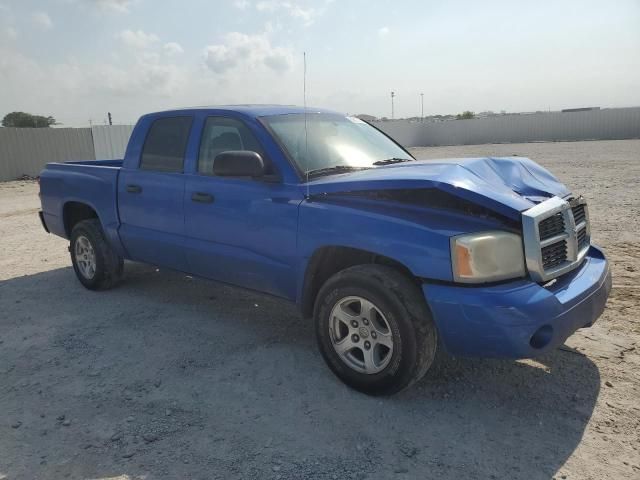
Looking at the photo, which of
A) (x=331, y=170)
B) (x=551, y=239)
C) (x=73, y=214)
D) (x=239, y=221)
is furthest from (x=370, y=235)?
(x=73, y=214)

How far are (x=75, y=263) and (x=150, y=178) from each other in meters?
1.81

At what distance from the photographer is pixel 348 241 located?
341cm

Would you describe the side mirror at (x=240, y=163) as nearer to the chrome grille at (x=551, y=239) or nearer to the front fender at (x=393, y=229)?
the front fender at (x=393, y=229)

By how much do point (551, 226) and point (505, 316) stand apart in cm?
71

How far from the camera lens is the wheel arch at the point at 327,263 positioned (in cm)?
356

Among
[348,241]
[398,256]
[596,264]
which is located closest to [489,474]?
[398,256]

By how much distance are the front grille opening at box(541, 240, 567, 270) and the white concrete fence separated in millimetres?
22656

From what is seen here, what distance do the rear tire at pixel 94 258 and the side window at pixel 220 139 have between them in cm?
183

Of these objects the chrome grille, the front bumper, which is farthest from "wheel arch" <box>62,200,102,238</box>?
the chrome grille

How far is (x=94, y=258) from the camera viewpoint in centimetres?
573

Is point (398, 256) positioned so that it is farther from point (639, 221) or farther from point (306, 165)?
point (639, 221)

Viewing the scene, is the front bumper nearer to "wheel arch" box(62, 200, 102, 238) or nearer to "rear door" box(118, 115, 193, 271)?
"rear door" box(118, 115, 193, 271)

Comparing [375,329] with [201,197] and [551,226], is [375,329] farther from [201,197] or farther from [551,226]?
[201,197]

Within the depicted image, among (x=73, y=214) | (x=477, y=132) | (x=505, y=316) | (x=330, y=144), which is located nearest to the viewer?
(x=505, y=316)
